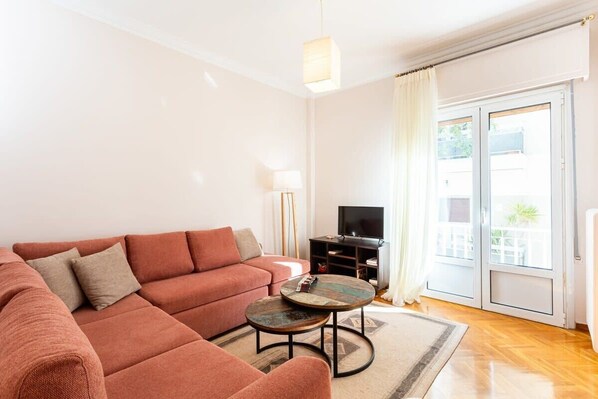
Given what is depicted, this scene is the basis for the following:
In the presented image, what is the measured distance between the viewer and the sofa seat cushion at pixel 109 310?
1.94 meters

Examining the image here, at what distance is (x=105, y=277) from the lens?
2205 mm

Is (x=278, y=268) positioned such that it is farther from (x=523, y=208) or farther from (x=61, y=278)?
(x=523, y=208)

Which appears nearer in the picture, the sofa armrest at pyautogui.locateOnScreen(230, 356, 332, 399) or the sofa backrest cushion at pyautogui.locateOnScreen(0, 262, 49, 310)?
the sofa armrest at pyautogui.locateOnScreen(230, 356, 332, 399)

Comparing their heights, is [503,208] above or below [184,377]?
above

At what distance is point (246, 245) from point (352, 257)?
1436 mm

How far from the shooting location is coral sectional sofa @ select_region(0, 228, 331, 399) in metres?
0.67

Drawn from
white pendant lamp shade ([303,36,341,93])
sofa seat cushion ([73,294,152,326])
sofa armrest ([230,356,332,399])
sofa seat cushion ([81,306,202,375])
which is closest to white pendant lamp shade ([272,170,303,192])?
white pendant lamp shade ([303,36,341,93])

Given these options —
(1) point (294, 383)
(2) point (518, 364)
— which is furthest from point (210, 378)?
(2) point (518, 364)

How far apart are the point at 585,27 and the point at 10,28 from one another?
473cm

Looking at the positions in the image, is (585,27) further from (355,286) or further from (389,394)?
(389,394)

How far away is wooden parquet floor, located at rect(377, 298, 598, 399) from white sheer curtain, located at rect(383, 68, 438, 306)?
75 centimetres

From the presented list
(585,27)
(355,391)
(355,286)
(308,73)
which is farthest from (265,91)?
(355,391)

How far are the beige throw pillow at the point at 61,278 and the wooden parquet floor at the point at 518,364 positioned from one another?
2443 millimetres

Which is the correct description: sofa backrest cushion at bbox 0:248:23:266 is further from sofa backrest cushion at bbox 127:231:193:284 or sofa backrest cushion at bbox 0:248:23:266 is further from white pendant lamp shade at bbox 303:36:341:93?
white pendant lamp shade at bbox 303:36:341:93
